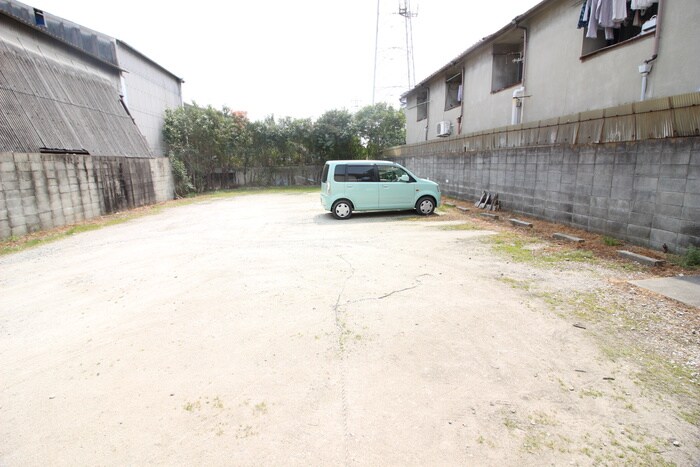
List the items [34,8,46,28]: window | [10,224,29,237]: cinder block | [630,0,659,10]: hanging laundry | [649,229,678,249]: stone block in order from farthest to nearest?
[34,8,46,28]: window < [10,224,29,237]: cinder block < [630,0,659,10]: hanging laundry < [649,229,678,249]: stone block

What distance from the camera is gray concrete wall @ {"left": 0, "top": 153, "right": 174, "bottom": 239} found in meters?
8.18

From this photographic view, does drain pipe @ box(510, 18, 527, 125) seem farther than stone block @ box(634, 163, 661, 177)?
Yes

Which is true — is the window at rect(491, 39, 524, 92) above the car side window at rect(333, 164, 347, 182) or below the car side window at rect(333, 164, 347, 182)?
above

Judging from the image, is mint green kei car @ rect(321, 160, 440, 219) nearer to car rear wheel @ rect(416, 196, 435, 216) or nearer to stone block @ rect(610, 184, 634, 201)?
car rear wheel @ rect(416, 196, 435, 216)

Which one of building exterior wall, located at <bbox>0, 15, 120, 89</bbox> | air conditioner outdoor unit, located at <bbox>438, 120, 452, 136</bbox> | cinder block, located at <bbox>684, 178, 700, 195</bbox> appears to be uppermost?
building exterior wall, located at <bbox>0, 15, 120, 89</bbox>

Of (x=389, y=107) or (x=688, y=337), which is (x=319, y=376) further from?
(x=389, y=107)

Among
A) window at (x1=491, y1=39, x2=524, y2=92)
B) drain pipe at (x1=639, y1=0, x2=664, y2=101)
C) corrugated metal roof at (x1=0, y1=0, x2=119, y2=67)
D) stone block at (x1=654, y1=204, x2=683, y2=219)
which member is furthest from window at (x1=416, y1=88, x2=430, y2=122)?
stone block at (x1=654, y1=204, x2=683, y2=219)

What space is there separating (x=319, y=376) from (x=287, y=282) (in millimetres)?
2328

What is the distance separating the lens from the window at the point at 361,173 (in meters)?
10.0

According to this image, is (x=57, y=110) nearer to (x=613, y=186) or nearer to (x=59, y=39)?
(x=59, y=39)

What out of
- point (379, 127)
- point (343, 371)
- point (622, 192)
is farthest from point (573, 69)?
point (379, 127)

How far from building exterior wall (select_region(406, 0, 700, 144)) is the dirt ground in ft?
14.0

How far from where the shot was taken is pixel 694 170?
5051mm

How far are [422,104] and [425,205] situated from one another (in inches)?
473
